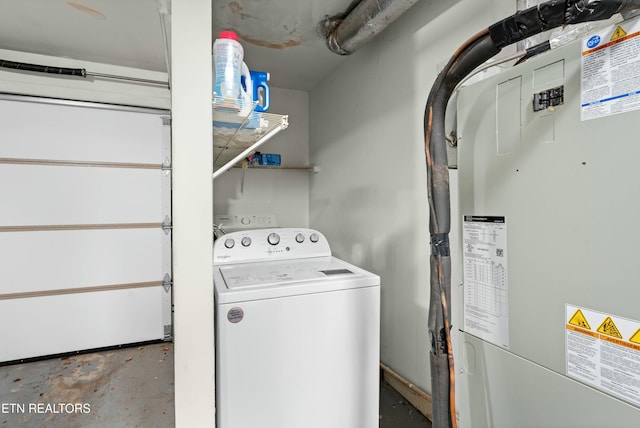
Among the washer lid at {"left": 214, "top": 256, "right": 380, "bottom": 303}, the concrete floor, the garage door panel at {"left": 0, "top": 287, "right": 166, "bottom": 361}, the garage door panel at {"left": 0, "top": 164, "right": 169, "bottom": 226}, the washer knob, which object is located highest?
the garage door panel at {"left": 0, "top": 164, "right": 169, "bottom": 226}

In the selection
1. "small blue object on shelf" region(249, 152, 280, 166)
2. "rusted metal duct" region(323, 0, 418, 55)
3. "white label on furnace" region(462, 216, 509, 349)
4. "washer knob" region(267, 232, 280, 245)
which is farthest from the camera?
"small blue object on shelf" region(249, 152, 280, 166)

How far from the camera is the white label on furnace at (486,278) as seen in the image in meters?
0.79

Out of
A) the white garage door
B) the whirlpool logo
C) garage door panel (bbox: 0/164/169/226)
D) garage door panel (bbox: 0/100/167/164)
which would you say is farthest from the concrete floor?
the whirlpool logo

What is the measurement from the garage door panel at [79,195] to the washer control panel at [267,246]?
58.9 inches

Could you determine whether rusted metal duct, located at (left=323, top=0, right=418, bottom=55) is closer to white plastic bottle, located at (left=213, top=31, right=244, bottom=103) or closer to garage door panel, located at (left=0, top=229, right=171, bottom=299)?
white plastic bottle, located at (left=213, top=31, right=244, bottom=103)

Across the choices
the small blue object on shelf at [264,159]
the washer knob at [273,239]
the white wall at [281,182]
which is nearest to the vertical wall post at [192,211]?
the washer knob at [273,239]

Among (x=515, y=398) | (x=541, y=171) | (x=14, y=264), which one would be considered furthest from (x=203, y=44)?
(x=14, y=264)

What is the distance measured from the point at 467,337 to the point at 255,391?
33.6 inches

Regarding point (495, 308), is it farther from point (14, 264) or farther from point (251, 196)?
point (14, 264)

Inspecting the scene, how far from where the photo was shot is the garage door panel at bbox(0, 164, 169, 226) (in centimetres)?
248

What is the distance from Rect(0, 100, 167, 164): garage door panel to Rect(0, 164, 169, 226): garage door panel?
0.12 m

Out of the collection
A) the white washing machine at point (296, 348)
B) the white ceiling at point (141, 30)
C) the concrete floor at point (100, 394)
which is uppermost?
the white ceiling at point (141, 30)

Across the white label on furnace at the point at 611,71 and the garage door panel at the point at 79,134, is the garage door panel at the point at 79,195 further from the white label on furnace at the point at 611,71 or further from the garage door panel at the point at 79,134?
the white label on furnace at the point at 611,71

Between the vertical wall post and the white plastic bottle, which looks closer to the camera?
the vertical wall post
